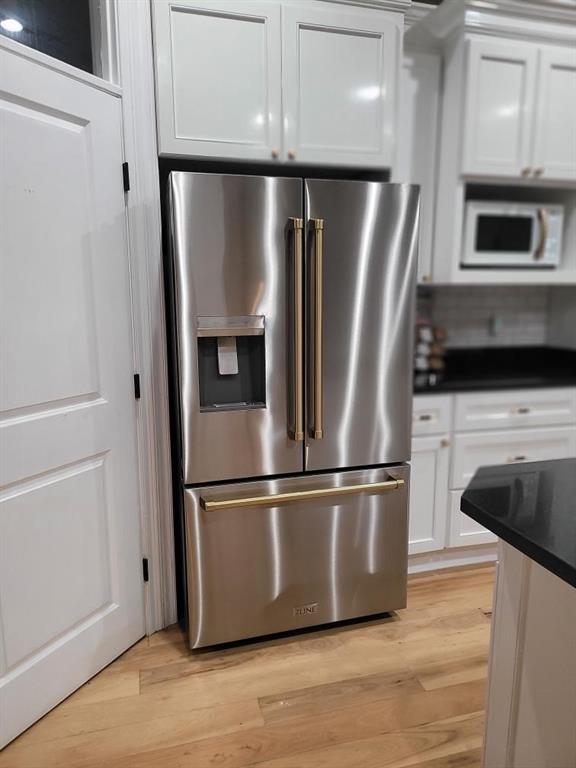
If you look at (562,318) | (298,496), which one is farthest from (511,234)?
(298,496)

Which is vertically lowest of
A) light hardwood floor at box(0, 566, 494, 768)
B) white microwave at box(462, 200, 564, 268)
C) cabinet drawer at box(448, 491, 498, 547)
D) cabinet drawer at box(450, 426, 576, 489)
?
light hardwood floor at box(0, 566, 494, 768)

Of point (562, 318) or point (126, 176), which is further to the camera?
point (562, 318)

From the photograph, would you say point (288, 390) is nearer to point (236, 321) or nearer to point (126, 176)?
point (236, 321)

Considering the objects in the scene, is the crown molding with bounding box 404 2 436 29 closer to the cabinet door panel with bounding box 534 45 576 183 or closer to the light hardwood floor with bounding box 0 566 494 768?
the cabinet door panel with bounding box 534 45 576 183

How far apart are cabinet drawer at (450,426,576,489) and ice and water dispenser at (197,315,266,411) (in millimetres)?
1085

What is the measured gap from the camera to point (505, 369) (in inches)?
118

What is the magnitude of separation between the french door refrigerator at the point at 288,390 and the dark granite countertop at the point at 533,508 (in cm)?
88

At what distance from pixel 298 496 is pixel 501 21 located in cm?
218

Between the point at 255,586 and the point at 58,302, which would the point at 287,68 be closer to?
the point at 58,302

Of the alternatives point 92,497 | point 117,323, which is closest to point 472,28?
point 117,323

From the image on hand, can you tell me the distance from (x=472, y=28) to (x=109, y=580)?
2.66 meters

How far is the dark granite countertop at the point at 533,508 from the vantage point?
818mm

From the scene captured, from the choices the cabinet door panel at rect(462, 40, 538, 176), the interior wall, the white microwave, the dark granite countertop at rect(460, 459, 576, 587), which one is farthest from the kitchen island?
the interior wall

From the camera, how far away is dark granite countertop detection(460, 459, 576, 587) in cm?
82
